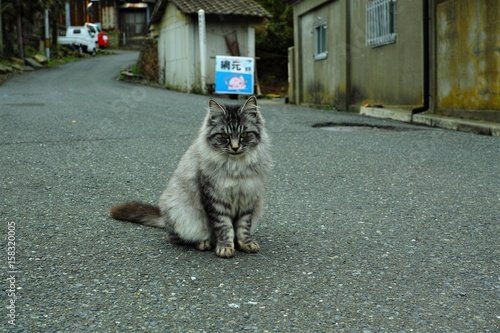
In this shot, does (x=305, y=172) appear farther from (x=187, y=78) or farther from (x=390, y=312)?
(x=187, y=78)

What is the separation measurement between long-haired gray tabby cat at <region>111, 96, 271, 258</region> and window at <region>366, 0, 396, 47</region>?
10.7 meters

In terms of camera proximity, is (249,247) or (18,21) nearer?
(249,247)

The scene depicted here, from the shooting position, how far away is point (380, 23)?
14344mm

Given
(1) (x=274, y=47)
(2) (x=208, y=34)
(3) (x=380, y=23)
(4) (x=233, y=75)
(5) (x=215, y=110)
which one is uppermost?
(2) (x=208, y=34)

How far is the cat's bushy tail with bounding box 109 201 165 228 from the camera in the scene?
4512mm

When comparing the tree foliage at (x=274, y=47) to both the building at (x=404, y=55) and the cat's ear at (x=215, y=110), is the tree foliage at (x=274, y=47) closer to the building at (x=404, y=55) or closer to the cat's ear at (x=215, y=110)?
the building at (x=404, y=55)

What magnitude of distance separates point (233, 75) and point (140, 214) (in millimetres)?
18394

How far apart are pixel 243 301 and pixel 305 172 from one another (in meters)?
3.91

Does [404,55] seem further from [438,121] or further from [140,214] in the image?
[140,214]

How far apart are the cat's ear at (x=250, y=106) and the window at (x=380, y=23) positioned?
10.6m

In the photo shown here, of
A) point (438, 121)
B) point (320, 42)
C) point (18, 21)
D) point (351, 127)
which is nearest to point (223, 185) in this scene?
point (351, 127)

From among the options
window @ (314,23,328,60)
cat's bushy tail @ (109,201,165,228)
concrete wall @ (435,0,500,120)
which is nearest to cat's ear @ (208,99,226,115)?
cat's bushy tail @ (109,201,165,228)

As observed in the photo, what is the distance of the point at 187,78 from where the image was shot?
85.6 ft

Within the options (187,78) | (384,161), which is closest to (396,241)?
(384,161)
